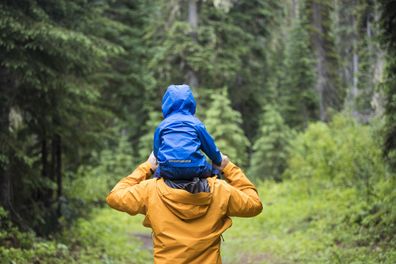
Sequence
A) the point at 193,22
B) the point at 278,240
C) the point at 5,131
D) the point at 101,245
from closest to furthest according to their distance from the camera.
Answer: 1. the point at 5,131
2. the point at 101,245
3. the point at 278,240
4. the point at 193,22

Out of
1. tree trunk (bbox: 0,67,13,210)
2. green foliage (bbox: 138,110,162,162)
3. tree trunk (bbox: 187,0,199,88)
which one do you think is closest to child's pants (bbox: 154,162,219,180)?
tree trunk (bbox: 0,67,13,210)

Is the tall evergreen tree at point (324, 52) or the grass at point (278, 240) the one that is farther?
the tall evergreen tree at point (324, 52)

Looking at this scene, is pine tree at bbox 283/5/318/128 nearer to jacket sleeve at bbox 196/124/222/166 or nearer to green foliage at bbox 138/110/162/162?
green foliage at bbox 138/110/162/162

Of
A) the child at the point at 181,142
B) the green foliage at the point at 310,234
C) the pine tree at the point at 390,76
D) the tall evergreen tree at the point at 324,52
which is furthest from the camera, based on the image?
the tall evergreen tree at the point at 324,52

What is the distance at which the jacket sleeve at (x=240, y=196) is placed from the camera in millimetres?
4215

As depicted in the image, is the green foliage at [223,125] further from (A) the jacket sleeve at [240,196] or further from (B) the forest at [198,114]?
(A) the jacket sleeve at [240,196]

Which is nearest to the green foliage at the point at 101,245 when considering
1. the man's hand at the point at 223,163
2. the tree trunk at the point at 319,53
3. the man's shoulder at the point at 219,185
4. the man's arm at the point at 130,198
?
the man's arm at the point at 130,198

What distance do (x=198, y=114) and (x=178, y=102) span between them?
19422mm

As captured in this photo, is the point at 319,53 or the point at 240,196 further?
the point at 319,53

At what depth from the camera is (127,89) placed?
72.8ft

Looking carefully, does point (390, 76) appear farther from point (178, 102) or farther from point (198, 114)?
point (198, 114)

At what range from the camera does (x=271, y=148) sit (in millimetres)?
25953

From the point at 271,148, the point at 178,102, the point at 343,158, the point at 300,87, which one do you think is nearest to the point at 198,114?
the point at 271,148

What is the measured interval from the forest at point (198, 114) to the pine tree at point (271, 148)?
68 mm
